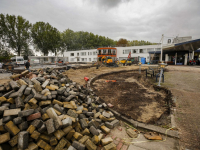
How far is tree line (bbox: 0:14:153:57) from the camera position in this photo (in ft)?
123

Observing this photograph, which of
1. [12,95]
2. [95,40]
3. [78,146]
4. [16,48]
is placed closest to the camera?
[78,146]

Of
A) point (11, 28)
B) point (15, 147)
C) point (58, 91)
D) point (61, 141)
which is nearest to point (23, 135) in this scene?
point (15, 147)

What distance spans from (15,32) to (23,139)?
162 ft

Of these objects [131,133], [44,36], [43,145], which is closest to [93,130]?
[131,133]

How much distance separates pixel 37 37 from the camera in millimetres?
43875

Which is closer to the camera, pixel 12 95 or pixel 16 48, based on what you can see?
pixel 12 95

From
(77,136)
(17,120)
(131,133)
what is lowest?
(131,133)

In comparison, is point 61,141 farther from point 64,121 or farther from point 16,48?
point 16,48

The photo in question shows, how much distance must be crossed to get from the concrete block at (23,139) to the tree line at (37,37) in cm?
4239

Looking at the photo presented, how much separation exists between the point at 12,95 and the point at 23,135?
1.41 meters

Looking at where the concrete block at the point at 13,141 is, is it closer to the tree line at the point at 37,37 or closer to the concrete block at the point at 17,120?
the concrete block at the point at 17,120

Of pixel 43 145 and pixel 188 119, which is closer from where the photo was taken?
pixel 43 145

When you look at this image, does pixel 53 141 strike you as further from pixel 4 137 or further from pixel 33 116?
pixel 4 137

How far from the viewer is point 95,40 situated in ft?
196
